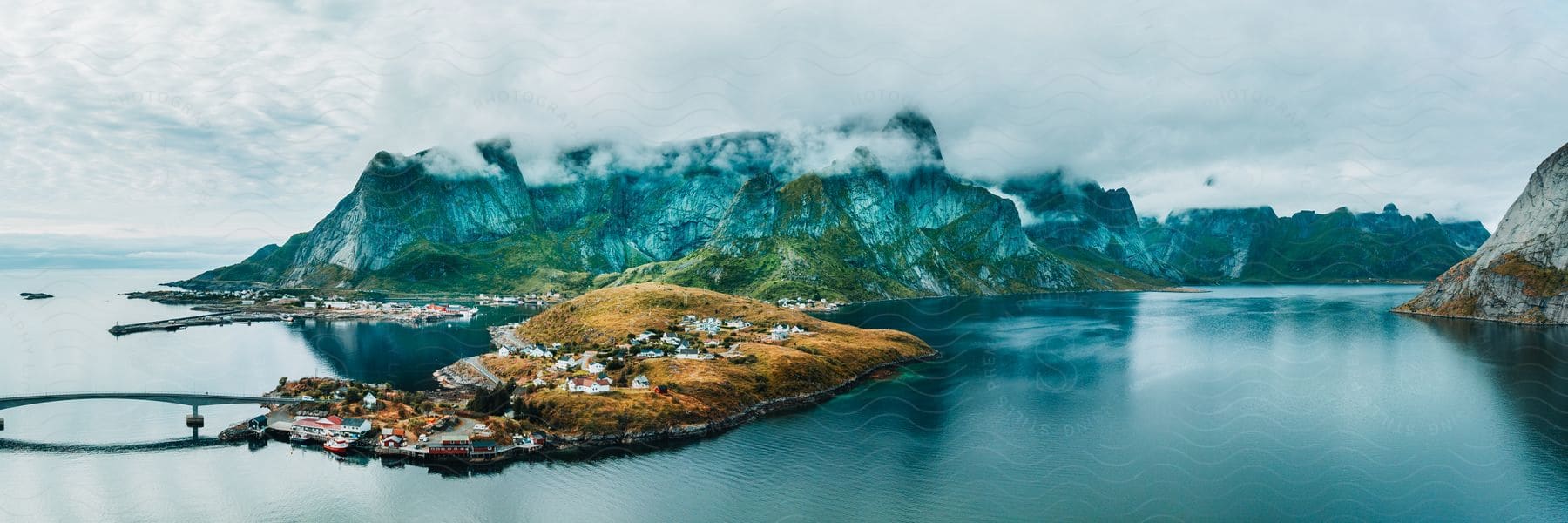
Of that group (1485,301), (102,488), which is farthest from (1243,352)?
(102,488)

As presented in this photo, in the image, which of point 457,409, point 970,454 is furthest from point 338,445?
point 970,454

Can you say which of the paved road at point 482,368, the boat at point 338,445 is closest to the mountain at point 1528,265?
the paved road at point 482,368

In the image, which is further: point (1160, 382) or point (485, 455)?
point (1160, 382)

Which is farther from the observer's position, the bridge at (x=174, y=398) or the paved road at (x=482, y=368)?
the paved road at (x=482, y=368)

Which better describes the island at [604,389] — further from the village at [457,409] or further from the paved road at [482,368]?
the paved road at [482,368]

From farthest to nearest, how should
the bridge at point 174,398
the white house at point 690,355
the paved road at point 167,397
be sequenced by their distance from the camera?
1. the white house at point 690,355
2. the paved road at point 167,397
3. the bridge at point 174,398

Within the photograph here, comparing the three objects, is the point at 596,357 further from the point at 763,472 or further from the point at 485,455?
the point at 763,472
